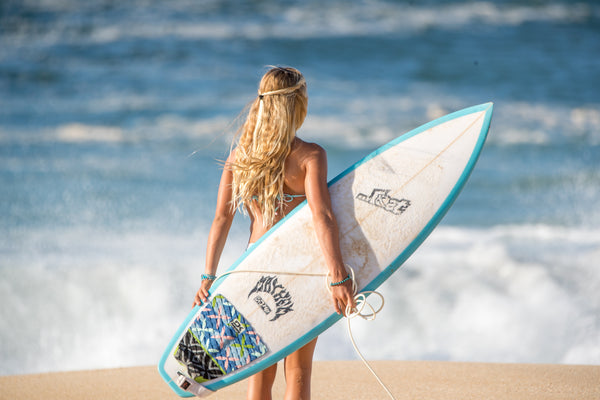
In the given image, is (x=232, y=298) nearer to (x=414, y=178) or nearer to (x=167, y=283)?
(x=414, y=178)

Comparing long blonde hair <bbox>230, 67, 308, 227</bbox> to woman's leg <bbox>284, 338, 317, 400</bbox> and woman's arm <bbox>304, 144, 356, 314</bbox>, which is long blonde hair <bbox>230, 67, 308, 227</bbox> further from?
woman's leg <bbox>284, 338, 317, 400</bbox>

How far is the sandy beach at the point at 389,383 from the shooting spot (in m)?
3.04

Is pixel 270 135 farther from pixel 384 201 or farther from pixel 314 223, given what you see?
pixel 384 201

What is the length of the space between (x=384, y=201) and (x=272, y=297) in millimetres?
525

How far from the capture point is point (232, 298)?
2.02m

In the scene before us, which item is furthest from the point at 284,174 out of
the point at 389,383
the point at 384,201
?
the point at 389,383

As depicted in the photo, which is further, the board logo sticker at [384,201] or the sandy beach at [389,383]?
the sandy beach at [389,383]

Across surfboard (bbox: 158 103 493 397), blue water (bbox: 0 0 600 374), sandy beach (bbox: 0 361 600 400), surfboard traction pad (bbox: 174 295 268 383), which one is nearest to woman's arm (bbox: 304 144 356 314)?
surfboard (bbox: 158 103 493 397)

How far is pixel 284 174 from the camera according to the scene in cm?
185

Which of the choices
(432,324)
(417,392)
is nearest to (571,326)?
(432,324)

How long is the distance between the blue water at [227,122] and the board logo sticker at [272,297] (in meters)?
5.33

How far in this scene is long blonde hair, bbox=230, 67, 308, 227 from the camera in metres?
1.83

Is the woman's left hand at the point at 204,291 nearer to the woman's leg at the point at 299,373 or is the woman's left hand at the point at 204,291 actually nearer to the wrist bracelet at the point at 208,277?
the wrist bracelet at the point at 208,277

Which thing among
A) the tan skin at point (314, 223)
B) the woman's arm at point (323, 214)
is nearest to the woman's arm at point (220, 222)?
the tan skin at point (314, 223)
